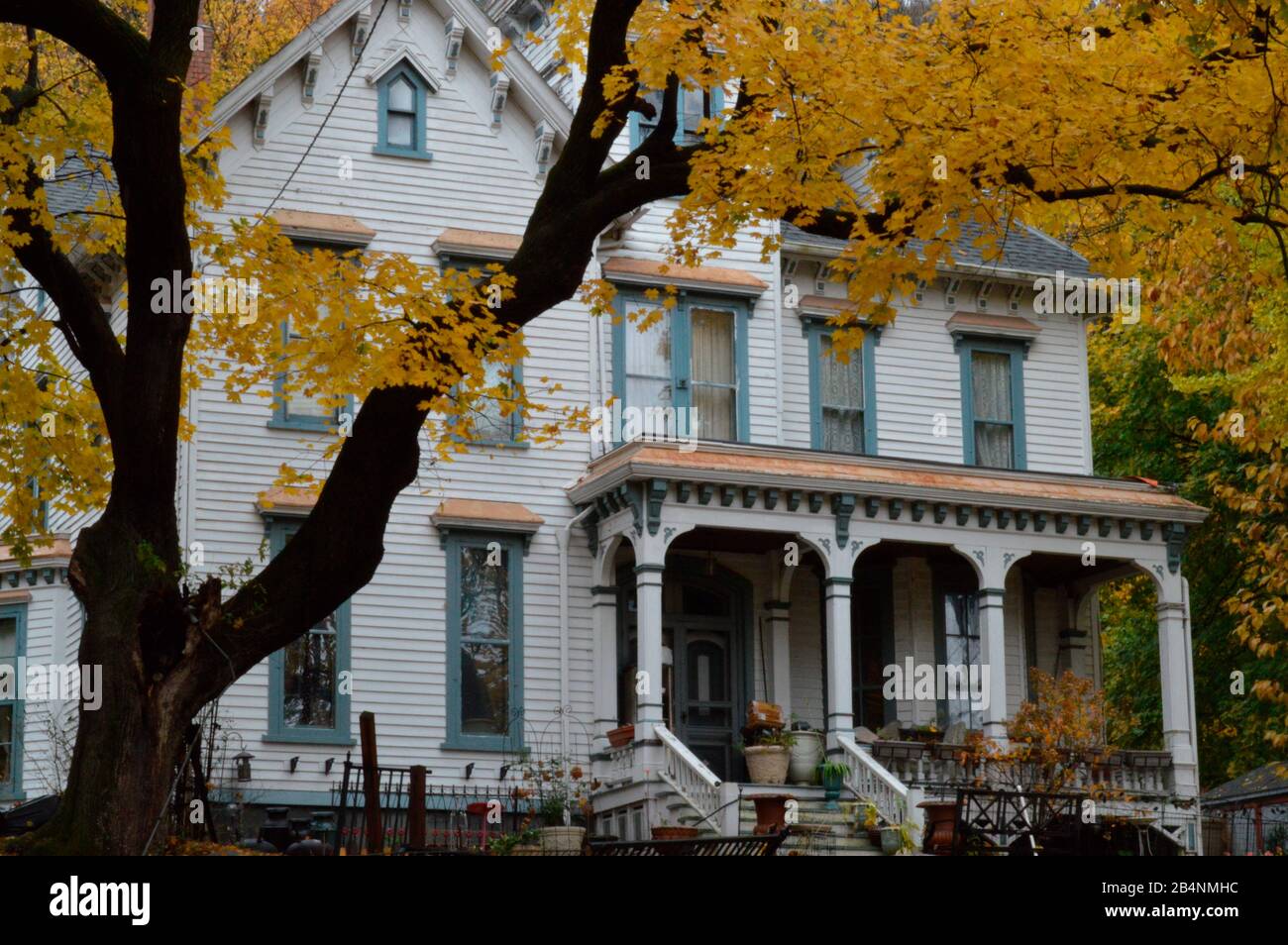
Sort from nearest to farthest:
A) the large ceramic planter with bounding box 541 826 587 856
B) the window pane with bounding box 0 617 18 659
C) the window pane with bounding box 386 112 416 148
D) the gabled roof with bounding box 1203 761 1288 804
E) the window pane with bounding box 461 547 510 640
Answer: the large ceramic planter with bounding box 541 826 587 856, the window pane with bounding box 461 547 510 640, the window pane with bounding box 0 617 18 659, the window pane with bounding box 386 112 416 148, the gabled roof with bounding box 1203 761 1288 804

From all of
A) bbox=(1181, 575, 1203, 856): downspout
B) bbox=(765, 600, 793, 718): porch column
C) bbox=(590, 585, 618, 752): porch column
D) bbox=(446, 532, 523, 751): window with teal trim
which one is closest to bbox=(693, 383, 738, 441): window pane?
bbox=(765, 600, 793, 718): porch column

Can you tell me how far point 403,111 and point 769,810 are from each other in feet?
36.7

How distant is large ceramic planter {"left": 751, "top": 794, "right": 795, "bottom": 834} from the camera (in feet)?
72.7

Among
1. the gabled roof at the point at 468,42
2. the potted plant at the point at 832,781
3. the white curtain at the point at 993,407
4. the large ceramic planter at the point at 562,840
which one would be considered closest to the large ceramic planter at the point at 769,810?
the potted plant at the point at 832,781

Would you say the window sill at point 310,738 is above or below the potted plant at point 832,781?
above

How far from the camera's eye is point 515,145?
26.8m

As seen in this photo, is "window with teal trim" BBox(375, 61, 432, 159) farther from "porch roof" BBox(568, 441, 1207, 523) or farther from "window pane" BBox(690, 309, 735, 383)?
"porch roof" BBox(568, 441, 1207, 523)

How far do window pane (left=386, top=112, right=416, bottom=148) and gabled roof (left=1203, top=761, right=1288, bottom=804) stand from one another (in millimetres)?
16171

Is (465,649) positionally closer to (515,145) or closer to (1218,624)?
(515,145)

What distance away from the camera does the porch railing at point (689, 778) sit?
22688mm

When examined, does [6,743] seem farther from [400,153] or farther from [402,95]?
[402,95]

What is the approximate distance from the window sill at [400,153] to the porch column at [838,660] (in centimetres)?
817

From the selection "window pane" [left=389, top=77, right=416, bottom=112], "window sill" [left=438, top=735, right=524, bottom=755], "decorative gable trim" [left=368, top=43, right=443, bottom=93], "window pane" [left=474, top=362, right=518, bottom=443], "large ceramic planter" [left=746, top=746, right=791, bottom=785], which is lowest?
"large ceramic planter" [left=746, top=746, right=791, bottom=785]

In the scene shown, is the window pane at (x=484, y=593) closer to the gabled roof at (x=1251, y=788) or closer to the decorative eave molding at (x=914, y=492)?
the decorative eave molding at (x=914, y=492)
